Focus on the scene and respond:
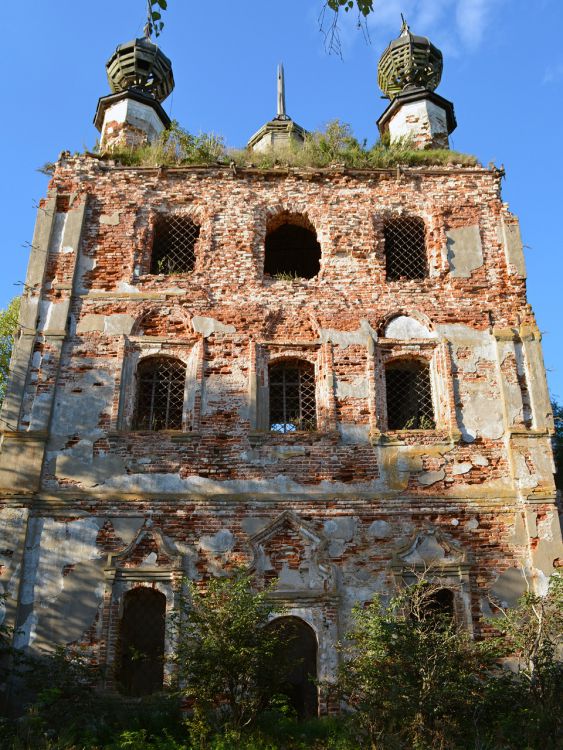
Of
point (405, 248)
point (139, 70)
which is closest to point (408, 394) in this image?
point (405, 248)

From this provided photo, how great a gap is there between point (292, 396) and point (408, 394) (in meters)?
1.91

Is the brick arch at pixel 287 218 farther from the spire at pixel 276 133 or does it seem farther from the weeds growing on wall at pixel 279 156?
the spire at pixel 276 133

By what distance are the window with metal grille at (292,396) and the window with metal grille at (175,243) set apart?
264cm

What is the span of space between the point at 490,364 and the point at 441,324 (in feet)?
3.32


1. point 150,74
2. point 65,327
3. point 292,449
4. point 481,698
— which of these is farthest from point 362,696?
point 150,74

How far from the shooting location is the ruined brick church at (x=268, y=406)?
37.2 feet

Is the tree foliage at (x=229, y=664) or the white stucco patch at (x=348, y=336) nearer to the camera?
the tree foliage at (x=229, y=664)

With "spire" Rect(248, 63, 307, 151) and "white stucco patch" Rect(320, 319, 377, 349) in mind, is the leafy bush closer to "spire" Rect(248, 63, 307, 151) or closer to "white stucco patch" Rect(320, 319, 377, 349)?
"white stucco patch" Rect(320, 319, 377, 349)

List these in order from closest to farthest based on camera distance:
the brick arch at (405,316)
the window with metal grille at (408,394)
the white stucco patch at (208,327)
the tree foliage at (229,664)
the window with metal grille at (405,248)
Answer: the tree foliage at (229,664)
the window with metal grille at (408,394)
the white stucco patch at (208,327)
the brick arch at (405,316)
the window with metal grille at (405,248)

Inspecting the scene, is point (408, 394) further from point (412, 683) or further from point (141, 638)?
point (141, 638)

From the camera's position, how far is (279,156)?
1488cm

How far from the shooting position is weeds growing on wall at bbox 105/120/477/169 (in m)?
14.8

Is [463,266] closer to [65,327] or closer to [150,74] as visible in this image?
[65,327]

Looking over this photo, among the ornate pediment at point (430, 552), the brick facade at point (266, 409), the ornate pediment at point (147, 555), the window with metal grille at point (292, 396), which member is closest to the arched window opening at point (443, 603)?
Result: the brick facade at point (266, 409)
